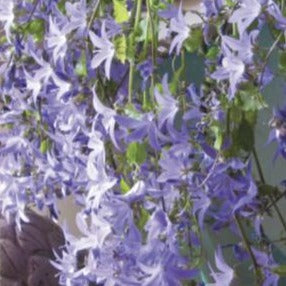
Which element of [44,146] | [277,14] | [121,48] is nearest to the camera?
[277,14]

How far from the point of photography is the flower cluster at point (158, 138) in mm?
457

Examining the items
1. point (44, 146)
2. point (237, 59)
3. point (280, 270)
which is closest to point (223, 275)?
point (280, 270)

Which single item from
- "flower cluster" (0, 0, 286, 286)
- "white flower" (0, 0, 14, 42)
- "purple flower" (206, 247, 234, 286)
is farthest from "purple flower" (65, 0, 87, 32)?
"purple flower" (206, 247, 234, 286)

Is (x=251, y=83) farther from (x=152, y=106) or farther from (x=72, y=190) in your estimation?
(x=72, y=190)

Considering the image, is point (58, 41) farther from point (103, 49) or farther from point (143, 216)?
point (143, 216)

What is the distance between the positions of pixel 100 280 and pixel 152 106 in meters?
0.13

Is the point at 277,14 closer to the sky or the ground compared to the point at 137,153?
closer to the sky

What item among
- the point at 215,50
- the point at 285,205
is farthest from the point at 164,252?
the point at 285,205

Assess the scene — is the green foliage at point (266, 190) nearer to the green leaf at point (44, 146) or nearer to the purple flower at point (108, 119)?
the purple flower at point (108, 119)

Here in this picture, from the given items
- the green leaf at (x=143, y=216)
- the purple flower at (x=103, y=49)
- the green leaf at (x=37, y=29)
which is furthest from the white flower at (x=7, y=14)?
the green leaf at (x=143, y=216)

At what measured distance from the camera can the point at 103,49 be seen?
53 cm

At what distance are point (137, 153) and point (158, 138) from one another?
2cm

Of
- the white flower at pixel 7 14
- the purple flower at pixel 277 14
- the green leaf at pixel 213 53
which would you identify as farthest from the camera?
the white flower at pixel 7 14

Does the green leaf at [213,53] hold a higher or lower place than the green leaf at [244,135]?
higher
